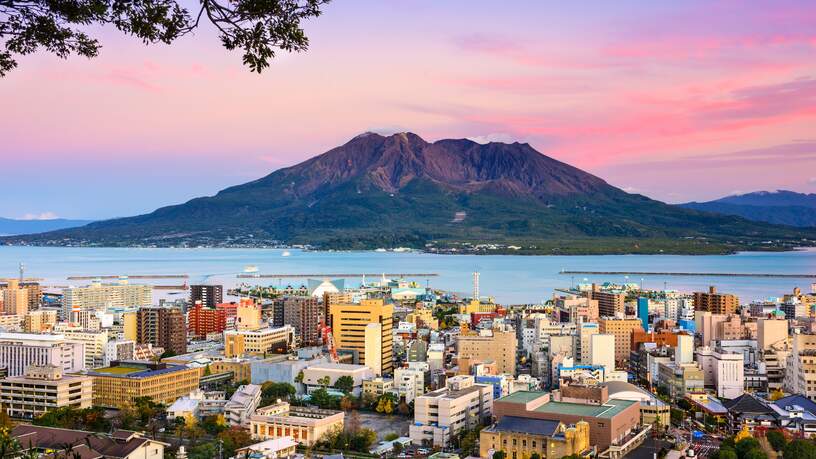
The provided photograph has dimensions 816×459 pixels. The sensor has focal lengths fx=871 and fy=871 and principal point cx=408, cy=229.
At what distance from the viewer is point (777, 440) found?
10.1 metres

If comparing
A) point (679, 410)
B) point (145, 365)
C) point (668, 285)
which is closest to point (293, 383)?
point (145, 365)

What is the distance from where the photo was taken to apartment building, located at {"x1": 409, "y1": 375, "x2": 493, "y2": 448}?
10.7 meters

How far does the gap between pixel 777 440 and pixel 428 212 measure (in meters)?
61.8

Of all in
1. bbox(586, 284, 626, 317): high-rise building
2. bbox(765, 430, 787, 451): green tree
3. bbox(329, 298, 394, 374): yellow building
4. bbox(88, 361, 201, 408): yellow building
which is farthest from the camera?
bbox(586, 284, 626, 317): high-rise building

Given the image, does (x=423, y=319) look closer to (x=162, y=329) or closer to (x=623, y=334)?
(x=623, y=334)

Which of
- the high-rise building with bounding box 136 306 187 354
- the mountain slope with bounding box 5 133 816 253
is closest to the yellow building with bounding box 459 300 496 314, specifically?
the high-rise building with bounding box 136 306 187 354

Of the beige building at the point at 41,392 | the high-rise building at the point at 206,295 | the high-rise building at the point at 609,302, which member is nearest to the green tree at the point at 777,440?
the beige building at the point at 41,392

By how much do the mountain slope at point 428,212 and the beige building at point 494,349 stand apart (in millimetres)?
42187

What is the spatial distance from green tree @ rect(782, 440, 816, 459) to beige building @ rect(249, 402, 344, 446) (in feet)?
16.9

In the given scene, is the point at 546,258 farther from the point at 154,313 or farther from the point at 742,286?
the point at 154,313

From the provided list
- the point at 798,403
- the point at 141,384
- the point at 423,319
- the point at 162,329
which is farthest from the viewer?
the point at 423,319

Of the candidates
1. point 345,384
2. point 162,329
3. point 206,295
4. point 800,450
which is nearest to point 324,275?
point 206,295

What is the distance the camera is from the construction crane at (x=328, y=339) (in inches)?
612

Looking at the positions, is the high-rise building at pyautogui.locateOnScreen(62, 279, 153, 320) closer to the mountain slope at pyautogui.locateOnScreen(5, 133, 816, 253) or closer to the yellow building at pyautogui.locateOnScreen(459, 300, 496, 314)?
the yellow building at pyautogui.locateOnScreen(459, 300, 496, 314)
